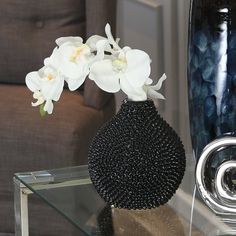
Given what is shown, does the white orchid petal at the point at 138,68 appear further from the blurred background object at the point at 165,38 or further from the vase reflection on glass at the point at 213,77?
the blurred background object at the point at 165,38

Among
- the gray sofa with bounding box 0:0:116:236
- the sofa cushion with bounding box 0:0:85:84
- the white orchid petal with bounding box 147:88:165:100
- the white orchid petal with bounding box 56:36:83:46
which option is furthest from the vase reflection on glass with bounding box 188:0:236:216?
the sofa cushion with bounding box 0:0:85:84

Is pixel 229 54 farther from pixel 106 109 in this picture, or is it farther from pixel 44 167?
pixel 106 109

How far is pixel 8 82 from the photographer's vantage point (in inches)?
93.0

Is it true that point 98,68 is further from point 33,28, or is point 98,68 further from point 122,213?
point 33,28

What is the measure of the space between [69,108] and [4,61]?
0.34m

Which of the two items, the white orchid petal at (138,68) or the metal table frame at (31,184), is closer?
the white orchid petal at (138,68)

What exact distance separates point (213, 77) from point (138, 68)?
0.18 meters

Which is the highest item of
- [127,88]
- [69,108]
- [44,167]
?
[127,88]

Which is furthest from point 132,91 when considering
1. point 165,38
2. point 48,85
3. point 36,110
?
point 165,38

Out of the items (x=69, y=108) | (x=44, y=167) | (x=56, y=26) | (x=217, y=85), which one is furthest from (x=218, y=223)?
(x=56, y=26)

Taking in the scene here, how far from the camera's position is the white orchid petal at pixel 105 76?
3.91ft

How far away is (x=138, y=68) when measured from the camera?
1189mm

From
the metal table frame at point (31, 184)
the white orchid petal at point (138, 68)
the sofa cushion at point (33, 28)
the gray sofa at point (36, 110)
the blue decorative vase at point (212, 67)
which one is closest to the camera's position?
the white orchid petal at point (138, 68)

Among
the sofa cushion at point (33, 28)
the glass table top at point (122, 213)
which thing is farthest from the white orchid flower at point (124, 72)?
the sofa cushion at point (33, 28)
